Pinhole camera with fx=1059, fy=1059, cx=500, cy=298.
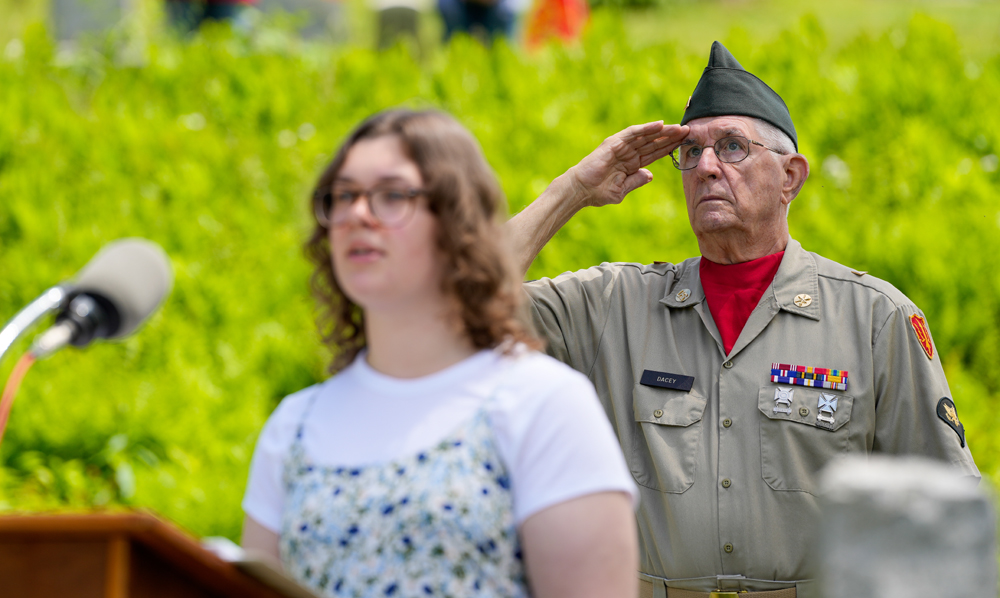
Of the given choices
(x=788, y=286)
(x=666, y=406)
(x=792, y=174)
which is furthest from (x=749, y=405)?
(x=792, y=174)

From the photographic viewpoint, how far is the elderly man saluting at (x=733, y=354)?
246 centimetres

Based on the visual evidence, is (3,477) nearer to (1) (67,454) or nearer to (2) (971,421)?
(1) (67,454)

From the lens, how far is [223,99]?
24.0 feet

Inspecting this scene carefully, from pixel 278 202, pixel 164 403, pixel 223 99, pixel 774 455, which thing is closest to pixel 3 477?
pixel 164 403

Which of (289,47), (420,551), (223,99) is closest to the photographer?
(420,551)

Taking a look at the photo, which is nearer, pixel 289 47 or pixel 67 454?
pixel 67 454

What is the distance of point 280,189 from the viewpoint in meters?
6.57

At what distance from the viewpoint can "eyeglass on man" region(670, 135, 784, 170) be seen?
2.75 m

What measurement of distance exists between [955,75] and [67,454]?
538 cm

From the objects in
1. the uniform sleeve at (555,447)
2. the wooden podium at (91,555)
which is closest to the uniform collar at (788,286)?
the uniform sleeve at (555,447)

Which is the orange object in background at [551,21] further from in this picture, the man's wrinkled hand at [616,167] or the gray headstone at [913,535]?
the gray headstone at [913,535]

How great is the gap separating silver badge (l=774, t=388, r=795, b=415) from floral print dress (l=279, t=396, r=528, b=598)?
120 cm

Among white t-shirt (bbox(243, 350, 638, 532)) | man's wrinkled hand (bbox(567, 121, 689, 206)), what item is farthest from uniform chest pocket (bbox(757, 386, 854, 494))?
white t-shirt (bbox(243, 350, 638, 532))

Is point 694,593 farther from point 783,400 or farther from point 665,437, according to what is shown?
point 783,400
